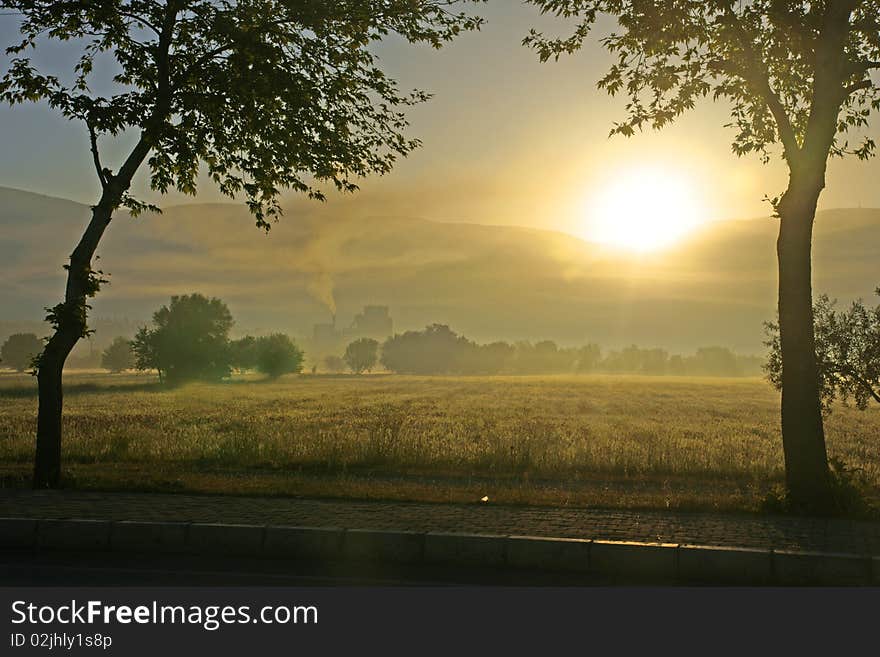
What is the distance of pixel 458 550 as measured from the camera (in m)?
A: 8.82

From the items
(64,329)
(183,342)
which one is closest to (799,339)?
(64,329)

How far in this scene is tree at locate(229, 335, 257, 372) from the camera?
106 metres

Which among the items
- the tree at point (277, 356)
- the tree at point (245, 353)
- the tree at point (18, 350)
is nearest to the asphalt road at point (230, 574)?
the tree at point (245, 353)

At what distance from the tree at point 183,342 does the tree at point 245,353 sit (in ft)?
33.1

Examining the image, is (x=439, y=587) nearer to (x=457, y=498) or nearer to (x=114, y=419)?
(x=457, y=498)

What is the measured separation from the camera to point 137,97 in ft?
46.3

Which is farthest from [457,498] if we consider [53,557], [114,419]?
[114,419]

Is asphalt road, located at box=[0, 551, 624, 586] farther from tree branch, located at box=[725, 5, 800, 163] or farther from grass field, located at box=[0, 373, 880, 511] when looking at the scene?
tree branch, located at box=[725, 5, 800, 163]

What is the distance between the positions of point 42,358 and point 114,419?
23.0m

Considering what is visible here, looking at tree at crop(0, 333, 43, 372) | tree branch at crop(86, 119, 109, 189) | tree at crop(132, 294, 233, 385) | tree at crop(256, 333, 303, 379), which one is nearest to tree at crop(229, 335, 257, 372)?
tree at crop(256, 333, 303, 379)

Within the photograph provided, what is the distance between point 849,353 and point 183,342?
257 feet

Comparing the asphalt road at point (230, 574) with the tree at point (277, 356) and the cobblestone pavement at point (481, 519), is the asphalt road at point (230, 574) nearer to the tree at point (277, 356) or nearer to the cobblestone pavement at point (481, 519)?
the cobblestone pavement at point (481, 519)

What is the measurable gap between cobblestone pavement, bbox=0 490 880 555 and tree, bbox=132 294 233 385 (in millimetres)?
78859

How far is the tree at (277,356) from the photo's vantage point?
11544 cm
